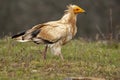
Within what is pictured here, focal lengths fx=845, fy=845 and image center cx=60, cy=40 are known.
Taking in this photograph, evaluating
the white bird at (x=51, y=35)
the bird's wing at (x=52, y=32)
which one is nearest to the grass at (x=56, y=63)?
the white bird at (x=51, y=35)

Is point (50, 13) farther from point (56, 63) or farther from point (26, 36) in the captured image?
point (56, 63)

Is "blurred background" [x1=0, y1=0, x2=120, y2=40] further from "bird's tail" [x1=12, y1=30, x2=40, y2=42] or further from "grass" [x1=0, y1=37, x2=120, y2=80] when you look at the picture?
"bird's tail" [x1=12, y1=30, x2=40, y2=42]

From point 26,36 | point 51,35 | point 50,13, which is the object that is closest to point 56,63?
point 51,35

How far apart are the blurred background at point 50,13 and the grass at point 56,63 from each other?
1743cm

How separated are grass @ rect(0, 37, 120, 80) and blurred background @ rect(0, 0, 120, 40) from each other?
17.4 metres

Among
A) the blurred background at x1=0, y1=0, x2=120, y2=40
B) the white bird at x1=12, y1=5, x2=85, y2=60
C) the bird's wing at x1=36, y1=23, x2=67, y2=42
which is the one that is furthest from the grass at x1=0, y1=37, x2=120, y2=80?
the blurred background at x1=0, y1=0, x2=120, y2=40

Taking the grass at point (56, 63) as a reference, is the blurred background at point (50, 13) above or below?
above

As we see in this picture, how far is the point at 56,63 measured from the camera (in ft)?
58.3

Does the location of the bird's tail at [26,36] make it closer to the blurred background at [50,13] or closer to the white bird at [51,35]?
the white bird at [51,35]

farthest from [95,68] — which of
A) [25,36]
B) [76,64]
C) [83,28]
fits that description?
[83,28]

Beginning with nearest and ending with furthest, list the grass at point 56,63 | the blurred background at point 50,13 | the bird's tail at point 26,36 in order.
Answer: the grass at point 56,63, the bird's tail at point 26,36, the blurred background at point 50,13

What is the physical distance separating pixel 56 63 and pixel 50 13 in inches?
845

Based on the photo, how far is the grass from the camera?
16.8 metres

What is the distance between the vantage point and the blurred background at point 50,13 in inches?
1511
